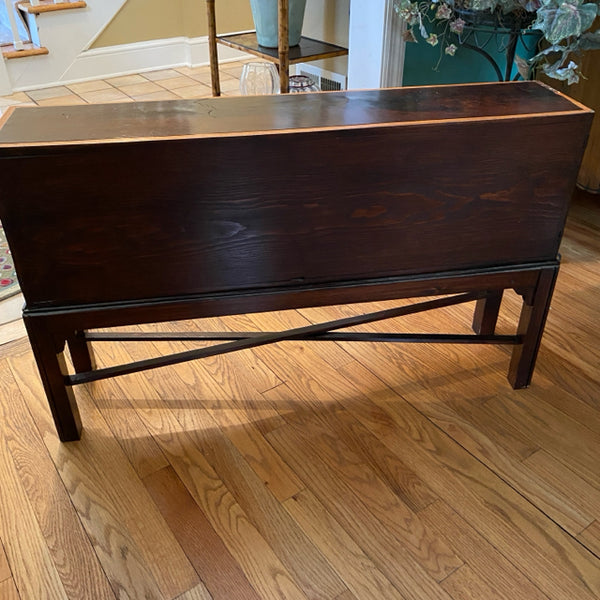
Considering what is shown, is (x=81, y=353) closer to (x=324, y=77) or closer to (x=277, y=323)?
(x=277, y=323)

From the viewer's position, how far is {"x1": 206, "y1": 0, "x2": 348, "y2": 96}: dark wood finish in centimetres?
230

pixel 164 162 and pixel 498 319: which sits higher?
pixel 164 162

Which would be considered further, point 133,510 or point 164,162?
point 133,510

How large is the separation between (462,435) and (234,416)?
0.53 metres

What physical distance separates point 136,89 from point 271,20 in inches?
57.4

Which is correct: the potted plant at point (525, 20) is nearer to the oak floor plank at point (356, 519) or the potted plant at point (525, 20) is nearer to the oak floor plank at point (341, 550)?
the oak floor plank at point (356, 519)

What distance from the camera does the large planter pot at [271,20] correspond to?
96.8 inches

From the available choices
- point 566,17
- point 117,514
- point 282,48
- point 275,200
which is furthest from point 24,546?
point 282,48

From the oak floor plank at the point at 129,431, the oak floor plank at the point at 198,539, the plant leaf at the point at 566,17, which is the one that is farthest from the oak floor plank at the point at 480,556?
the plant leaf at the point at 566,17

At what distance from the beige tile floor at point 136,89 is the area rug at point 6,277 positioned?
1597 millimetres

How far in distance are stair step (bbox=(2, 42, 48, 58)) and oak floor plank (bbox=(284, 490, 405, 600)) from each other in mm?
3379

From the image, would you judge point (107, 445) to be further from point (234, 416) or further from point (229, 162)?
point (229, 162)

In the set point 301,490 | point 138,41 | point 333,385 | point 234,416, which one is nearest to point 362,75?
point 333,385

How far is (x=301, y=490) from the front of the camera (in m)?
1.25
